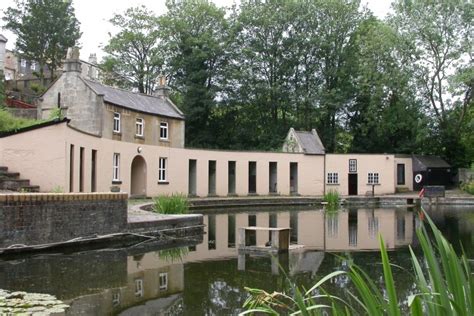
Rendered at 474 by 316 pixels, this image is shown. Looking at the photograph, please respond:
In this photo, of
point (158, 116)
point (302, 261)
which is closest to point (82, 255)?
point (302, 261)

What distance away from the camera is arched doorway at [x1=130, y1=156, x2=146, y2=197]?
26.1 metres

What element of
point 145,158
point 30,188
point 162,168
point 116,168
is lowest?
point 30,188

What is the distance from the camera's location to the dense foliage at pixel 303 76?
37.0 m

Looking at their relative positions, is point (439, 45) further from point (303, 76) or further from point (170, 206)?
point (170, 206)

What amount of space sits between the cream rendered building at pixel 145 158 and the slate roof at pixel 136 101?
0.07 m

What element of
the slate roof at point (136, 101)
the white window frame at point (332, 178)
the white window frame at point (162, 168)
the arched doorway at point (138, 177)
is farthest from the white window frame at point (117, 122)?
the white window frame at point (332, 178)

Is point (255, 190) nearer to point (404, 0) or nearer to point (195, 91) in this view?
point (195, 91)

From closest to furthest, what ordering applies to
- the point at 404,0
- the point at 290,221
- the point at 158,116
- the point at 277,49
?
1. the point at 290,221
2. the point at 158,116
3. the point at 404,0
4. the point at 277,49

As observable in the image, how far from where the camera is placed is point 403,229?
16.6 metres

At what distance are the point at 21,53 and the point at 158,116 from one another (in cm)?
1994

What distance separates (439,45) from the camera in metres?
35.6

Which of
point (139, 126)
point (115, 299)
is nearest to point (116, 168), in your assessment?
point (139, 126)

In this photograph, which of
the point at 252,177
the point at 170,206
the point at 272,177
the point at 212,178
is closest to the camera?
the point at 170,206

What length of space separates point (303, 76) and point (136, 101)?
17.2 meters
